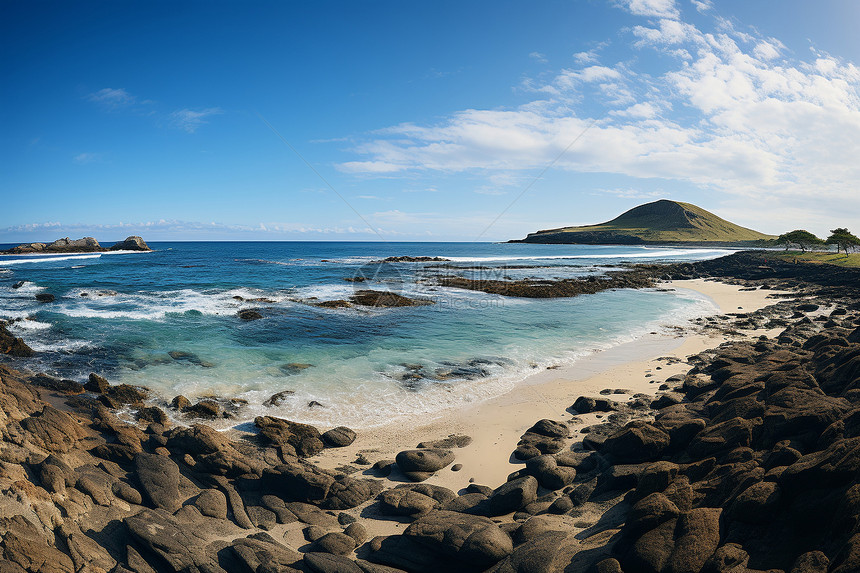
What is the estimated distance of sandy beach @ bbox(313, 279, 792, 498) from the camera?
9.02m

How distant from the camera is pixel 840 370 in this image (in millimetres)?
9180

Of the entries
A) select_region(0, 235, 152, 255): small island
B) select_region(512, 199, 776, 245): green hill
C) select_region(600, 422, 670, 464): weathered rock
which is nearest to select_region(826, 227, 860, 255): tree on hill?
select_region(600, 422, 670, 464): weathered rock

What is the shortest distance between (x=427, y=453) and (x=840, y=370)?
8993 mm

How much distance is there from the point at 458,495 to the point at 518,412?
4.15 meters

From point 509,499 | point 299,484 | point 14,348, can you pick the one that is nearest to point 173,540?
point 299,484

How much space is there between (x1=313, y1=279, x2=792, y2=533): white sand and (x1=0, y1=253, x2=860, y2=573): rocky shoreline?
350 millimetres

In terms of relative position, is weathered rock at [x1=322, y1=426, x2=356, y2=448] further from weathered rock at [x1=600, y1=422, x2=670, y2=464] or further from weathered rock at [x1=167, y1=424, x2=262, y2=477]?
weathered rock at [x1=600, y1=422, x2=670, y2=464]

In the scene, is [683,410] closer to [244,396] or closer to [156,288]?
[244,396]

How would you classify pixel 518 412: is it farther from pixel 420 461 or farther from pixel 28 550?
pixel 28 550

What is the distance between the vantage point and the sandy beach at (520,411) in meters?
9.02

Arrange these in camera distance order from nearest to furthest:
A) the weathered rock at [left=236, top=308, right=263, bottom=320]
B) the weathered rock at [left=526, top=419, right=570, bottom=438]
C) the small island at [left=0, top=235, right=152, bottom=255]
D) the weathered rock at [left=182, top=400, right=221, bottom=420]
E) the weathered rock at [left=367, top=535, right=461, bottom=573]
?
the weathered rock at [left=367, top=535, right=461, bottom=573] → the weathered rock at [left=526, top=419, right=570, bottom=438] → the weathered rock at [left=182, top=400, right=221, bottom=420] → the weathered rock at [left=236, top=308, right=263, bottom=320] → the small island at [left=0, top=235, right=152, bottom=255]

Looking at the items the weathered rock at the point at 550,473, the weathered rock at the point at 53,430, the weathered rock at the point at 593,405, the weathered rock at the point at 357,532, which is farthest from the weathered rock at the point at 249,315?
the weathered rock at the point at 550,473

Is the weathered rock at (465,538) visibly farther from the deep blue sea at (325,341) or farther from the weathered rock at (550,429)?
the deep blue sea at (325,341)

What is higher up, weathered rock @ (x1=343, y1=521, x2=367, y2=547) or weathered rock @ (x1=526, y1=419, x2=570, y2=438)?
weathered rock @ (x1=526, y1=419, x2=570, y2=438)
